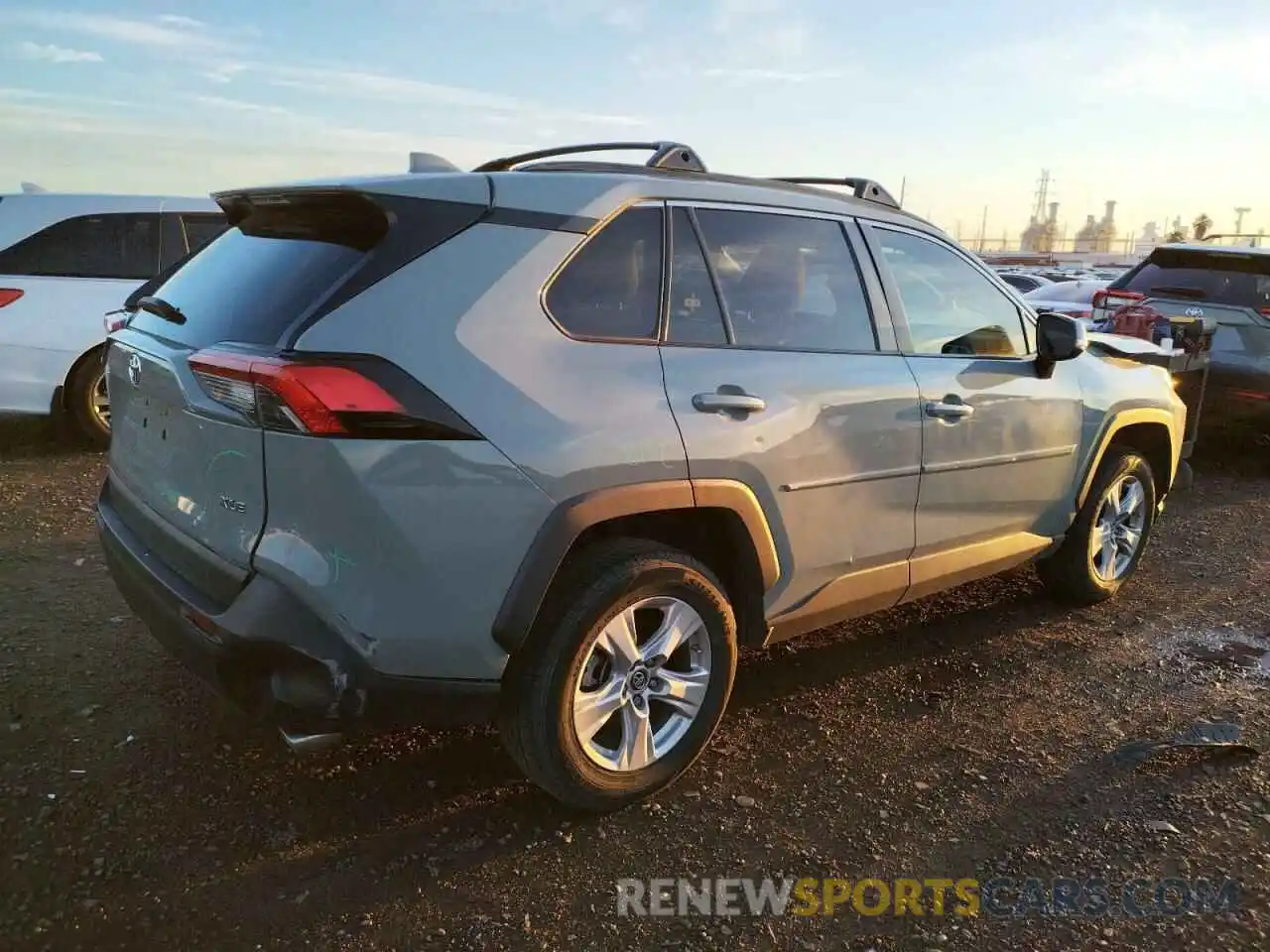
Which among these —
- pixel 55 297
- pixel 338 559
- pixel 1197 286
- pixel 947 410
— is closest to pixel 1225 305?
pixel 1197 286

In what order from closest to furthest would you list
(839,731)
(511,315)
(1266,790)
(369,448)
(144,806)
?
(369,448) < (511,315) < (144,806) < (1266,790) < (839,731)

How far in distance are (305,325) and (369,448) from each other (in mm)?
338

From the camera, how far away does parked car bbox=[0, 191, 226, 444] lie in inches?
256

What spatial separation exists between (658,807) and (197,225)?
626 cm

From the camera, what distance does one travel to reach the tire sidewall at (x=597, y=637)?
2.59 m

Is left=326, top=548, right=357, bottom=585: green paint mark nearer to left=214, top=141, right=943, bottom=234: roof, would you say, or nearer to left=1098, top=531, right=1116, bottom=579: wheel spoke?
left=214, top=141, right=943, bottom=234: roof

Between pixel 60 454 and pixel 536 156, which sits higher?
pixel 536 156

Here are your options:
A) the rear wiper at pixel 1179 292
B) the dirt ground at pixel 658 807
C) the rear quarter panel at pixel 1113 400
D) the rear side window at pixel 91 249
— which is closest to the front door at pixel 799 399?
the dirt ground at pixel 658 807

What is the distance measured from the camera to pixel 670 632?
2855 millimetres

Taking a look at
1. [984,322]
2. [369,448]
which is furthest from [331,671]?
[984,322]

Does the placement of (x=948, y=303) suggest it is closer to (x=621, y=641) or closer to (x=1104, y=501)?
(x=1104, y=501)

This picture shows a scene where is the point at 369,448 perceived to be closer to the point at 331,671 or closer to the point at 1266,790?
the point at 331,671

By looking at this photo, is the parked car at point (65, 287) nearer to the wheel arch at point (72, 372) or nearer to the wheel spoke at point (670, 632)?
the wheel arch at point (72, 372)

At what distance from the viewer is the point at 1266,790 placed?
3.11 meters
